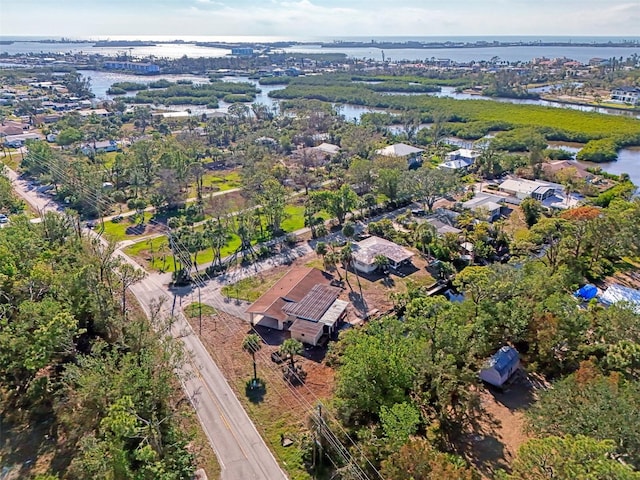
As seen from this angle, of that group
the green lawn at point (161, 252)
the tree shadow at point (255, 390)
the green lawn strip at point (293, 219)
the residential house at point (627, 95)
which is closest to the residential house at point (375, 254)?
the green lawn strip at point (293, 219)

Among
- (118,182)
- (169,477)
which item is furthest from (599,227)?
(118,182)

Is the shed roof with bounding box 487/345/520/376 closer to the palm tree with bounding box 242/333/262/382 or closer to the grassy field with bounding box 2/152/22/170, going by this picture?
the palm tree with bounding box 242/333/262/382

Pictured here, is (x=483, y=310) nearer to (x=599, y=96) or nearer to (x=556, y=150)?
(x=556, y=150)

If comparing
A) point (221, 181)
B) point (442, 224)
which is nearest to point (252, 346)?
point (442, 224)

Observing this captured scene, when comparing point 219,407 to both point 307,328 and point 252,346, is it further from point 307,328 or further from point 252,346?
point 307,328

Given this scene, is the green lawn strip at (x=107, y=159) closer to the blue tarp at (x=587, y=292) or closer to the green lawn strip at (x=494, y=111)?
the blue tarp at (x=587, y=292)

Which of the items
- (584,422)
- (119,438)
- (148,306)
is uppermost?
(584,422)
